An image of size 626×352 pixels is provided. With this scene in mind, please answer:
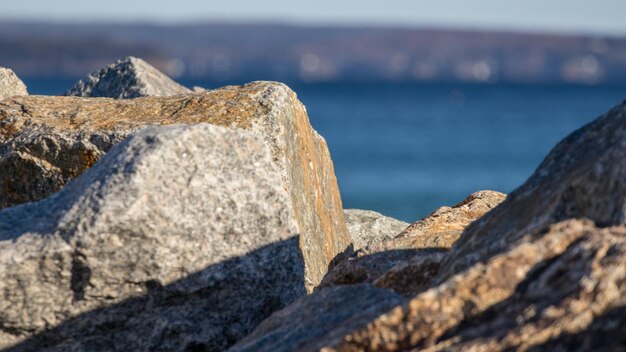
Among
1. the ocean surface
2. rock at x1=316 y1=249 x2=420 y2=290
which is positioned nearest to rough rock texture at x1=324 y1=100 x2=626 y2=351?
rock at x1=316 y1=249 x2=420 y2=290

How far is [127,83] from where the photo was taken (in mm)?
A: 8008

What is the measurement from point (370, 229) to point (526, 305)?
4.83m

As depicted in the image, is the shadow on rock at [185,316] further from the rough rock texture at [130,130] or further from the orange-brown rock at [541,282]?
the rough rock texture at [130,130]

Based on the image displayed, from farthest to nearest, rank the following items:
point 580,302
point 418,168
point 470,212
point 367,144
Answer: point 367,144
point 418,168
point 470,212
point 580,302

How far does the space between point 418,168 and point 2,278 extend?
4457cm

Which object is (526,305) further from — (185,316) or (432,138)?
(432,138)

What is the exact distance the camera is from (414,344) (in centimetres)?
364

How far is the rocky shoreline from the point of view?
11.8 feet

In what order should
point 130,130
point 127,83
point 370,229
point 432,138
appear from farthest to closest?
1. point 432,138
2. point 370,229
3. point 127,83
4. point 130,130

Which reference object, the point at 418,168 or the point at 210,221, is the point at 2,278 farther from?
the point at 418,168

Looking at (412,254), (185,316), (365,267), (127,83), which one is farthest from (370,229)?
(185,316)

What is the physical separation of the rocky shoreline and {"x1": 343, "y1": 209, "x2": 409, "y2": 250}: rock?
8.04ft

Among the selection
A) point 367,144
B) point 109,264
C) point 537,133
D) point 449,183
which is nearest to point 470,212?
point 109,264

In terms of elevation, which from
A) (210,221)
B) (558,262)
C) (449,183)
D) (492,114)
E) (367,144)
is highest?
(492,114)
